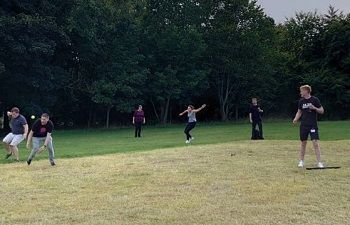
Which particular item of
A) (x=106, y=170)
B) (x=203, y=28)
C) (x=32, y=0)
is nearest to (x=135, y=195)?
(x=106, y=170)

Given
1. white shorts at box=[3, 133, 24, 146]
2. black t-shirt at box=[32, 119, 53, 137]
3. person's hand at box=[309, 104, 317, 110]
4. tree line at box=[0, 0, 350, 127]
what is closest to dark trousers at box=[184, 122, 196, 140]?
white shorts at box=[3, 133, 24, 146]

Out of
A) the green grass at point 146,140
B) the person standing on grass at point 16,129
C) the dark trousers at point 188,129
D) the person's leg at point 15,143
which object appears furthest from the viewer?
the dark trousers at point 188,129

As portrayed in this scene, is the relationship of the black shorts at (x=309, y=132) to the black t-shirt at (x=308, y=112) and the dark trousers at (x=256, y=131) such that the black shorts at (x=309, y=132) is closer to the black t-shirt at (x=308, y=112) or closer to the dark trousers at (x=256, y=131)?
the black t-shirt at (x=308, y=112)

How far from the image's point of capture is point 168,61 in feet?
168

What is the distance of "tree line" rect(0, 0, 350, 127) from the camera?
1549 inches

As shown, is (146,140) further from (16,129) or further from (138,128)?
(16,129)

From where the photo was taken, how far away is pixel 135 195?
9.84 m

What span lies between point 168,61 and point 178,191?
1639 inches

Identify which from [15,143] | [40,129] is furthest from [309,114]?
[15,143]

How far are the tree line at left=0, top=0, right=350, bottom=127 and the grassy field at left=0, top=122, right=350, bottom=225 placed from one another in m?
24.4

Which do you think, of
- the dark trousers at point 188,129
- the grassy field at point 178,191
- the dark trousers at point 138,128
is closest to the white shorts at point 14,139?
the grassy field at point 178,191

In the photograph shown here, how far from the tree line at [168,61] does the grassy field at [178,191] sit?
24363 mm

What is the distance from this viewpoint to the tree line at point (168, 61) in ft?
129

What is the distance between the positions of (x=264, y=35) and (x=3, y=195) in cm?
4706
